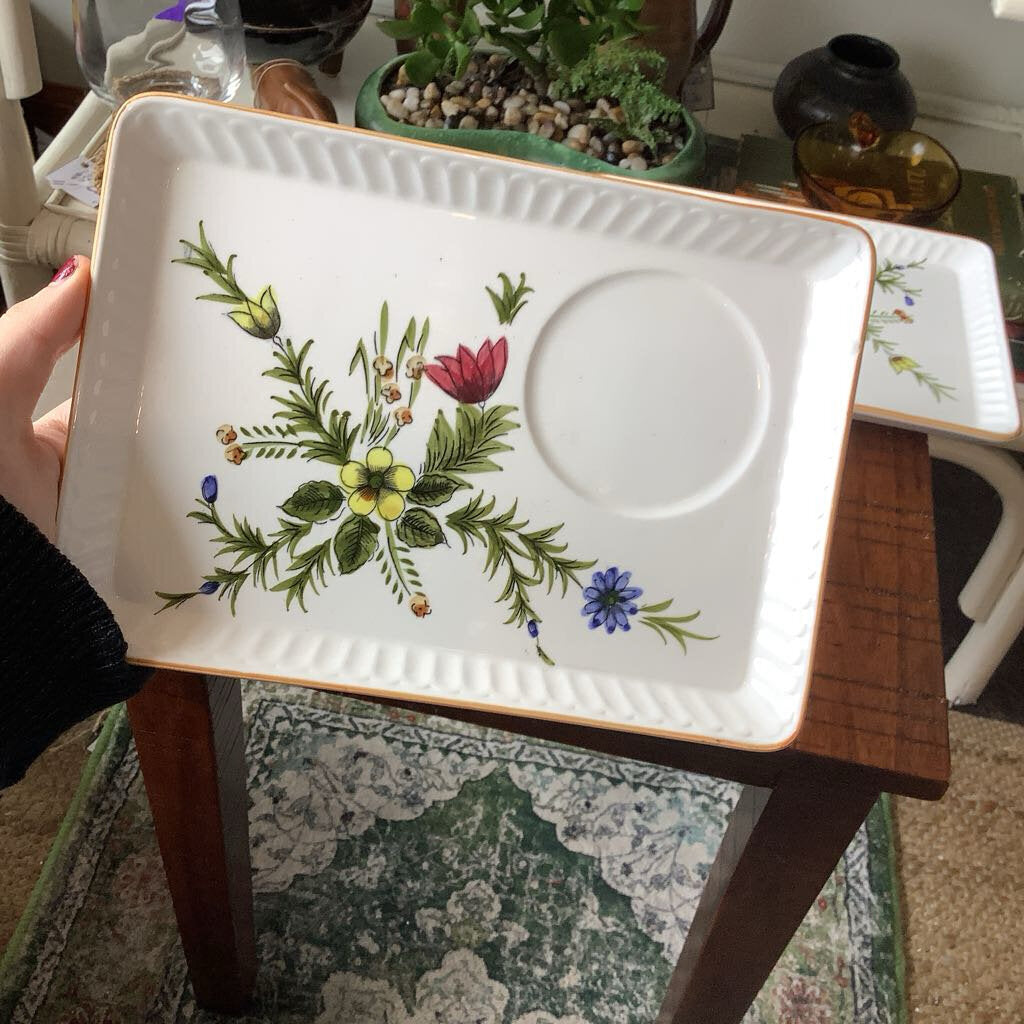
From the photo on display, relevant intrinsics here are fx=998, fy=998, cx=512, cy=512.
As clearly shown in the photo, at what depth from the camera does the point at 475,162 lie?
1.53 feet

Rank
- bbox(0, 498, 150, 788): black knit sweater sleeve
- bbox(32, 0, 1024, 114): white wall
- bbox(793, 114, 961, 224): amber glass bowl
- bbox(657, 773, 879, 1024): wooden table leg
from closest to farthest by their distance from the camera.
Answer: bbox(0, 498, 150, 788): black knit sweater sleeve → bbox(657, 773, 879, 1024): wooden table leg → bbox(793, 114, 961, 224): amber glass bowl → bbox(32, 0, 1024, 114): white wall

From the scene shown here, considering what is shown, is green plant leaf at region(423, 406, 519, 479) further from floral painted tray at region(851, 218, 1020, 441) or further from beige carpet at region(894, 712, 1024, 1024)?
beige carpet at region(894, 712, 1024, 1024)

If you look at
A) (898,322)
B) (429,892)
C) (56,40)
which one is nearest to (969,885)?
(429,892)

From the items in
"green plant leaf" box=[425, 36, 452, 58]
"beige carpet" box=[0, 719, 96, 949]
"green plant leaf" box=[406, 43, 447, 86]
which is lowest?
"beige carpet" box=[0, 719, 96, 949]

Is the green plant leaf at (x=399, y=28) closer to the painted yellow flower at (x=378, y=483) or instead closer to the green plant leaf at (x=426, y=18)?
the green plant leaf at (x=426, y=18)

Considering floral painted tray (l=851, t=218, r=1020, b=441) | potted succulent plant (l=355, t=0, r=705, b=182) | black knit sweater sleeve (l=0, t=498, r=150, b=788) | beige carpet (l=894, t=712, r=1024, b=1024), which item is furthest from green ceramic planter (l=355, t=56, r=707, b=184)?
beige carpet (l=894, t=712, r=1024, b=1024)

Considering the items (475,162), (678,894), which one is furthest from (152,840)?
(475,162)

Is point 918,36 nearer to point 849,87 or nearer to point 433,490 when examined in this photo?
point 849,87

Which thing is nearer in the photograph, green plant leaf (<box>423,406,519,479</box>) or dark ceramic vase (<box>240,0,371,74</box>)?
green plant leaf (<box>423,406,519,479</box>)

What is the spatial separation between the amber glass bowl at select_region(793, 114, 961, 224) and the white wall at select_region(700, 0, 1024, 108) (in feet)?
1.00

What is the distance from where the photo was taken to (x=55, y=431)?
0.52m

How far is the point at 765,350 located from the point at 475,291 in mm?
143

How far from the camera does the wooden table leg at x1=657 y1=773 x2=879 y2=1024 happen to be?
0.53m

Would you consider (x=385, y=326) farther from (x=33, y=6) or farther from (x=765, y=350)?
(x=33, y=6)
